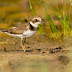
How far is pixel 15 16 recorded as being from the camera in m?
13.9

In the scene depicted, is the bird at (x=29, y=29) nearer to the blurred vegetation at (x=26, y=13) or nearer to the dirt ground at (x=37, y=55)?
the dirt ground at (x=37, y=55)

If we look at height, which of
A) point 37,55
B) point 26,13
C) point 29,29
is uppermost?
point 29,29

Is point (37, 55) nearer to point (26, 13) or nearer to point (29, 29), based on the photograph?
point (29, 29)

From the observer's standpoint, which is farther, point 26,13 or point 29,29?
point 26,13

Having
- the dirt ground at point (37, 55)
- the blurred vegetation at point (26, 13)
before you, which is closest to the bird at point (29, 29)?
the dirt ground at point (37, 55)

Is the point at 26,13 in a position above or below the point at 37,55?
above

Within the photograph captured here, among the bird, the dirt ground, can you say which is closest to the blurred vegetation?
the dirt ground

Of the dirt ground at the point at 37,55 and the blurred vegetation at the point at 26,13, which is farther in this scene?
the blurred vegetation at the point at 26,13

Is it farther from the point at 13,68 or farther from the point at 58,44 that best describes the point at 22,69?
the point at 58,44

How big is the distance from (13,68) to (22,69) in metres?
0.27

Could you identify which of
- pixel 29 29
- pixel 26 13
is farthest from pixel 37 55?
pixel 26 13

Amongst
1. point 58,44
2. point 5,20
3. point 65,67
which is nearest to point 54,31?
point 58,44

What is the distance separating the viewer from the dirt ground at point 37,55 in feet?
18.4

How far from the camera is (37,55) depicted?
693 cm
